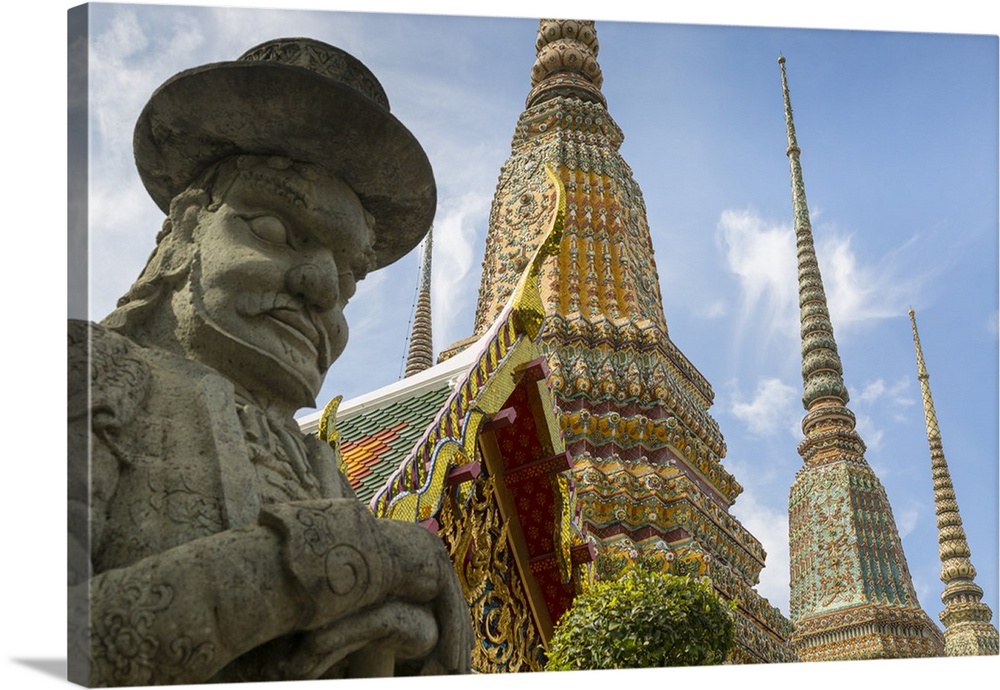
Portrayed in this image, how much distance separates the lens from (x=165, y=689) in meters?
2.17

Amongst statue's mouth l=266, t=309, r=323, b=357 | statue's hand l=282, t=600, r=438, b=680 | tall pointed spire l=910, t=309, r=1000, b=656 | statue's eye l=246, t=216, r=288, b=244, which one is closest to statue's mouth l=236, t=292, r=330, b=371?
statue's mouth l=266, t=309, r=323, b=357

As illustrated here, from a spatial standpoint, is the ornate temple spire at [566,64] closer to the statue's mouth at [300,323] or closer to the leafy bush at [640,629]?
the leafy bush at [640,629]

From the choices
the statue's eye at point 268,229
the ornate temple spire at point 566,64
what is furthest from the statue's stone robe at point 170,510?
the ornate temple spire at point 566,64

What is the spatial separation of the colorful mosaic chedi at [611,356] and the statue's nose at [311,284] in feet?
19.2

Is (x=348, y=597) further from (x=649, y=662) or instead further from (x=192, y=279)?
(x=649, y=662)

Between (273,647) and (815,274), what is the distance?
11.3m

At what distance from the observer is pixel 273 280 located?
2.72 m

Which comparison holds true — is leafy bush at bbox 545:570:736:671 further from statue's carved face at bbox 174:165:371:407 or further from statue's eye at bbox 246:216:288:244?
statue's eye at bbox 246:216:288:244

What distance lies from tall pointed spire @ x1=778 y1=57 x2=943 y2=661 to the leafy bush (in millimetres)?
6863

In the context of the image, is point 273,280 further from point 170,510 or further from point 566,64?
point 566,64

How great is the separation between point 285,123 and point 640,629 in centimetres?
274

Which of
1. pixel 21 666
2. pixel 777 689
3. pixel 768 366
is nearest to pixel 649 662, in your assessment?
pixel 777 689

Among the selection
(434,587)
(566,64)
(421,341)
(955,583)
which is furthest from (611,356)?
(434,587)

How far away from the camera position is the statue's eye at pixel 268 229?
→ 9.14ft
